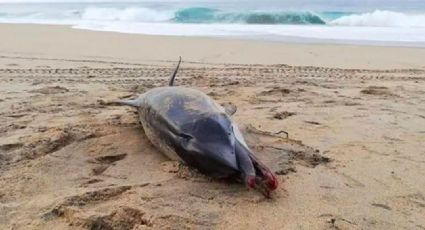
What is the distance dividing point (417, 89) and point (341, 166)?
3.41 metres

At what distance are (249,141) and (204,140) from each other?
3.16 ft

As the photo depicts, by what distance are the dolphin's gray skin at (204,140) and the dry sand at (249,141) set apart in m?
0.11

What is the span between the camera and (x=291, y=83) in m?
6.64

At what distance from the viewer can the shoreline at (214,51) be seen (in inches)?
356

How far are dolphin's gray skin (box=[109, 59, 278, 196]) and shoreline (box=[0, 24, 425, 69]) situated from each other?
17.6 ft

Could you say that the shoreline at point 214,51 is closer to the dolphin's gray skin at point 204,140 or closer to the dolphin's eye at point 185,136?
the dolphin's gray skin at point 204,140

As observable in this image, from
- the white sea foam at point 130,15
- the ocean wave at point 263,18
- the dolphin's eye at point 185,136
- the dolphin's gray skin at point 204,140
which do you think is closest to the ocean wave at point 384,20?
the ocean wave at point 263,18

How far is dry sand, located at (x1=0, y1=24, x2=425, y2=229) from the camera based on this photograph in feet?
8.80

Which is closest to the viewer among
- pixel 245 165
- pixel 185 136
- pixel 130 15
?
pixel 245 165

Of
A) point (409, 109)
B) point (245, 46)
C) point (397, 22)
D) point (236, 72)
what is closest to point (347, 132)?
point (409, 109)

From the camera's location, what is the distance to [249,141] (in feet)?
12.7

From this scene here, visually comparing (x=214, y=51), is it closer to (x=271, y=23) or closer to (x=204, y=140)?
(x=204, y=140)

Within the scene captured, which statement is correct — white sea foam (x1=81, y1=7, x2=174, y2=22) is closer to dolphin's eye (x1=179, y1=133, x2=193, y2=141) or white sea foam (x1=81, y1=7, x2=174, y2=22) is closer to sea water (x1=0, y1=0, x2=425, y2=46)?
sea water (x1=0, y1=0, x2=425, y2=46)

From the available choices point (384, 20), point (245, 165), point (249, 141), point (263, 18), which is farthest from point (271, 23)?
point (245, 165)
